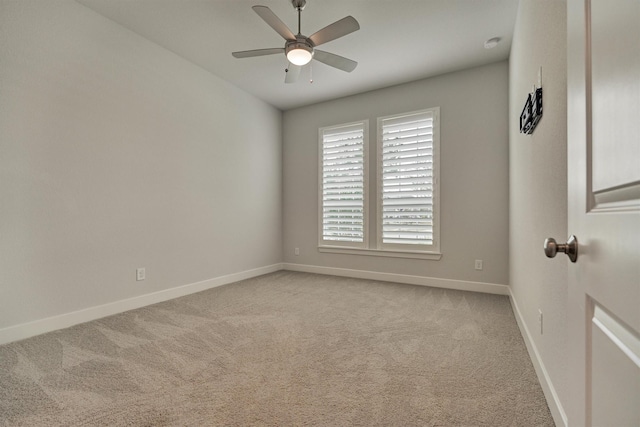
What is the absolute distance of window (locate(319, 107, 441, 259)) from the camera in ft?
13.3

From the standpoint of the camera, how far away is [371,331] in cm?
253

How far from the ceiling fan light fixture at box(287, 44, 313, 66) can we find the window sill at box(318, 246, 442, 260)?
2770 millimetres

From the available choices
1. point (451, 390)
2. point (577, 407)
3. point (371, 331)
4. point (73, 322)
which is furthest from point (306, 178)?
point (577, 407)

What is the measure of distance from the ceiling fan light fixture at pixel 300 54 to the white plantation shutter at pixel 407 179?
2.09m

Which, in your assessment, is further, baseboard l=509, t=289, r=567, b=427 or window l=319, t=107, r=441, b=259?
window l=319, t=107, r=441, b=259

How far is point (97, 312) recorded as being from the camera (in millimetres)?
2814

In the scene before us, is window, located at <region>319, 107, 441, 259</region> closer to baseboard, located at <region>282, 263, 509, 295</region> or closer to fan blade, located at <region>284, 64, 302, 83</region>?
baseboard, located at <region>282, 263, 509, 295</region>

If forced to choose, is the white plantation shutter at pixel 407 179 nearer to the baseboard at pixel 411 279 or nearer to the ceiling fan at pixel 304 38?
the baseboard at pixel 411 279

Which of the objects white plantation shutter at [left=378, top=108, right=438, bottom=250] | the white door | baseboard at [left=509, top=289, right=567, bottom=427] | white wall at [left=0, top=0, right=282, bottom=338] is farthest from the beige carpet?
white plantation shutter at [left=378, top=108, right=438, bottom=250]

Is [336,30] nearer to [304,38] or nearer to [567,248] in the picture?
[304,38]

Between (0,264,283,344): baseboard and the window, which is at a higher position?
the window

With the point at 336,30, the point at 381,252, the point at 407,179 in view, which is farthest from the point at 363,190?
the point at 336,30

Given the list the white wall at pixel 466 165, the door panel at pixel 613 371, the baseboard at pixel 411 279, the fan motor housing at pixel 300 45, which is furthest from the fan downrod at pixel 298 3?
the baseboard at pixel 411 279

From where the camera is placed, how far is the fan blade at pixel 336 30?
7.43 feet
